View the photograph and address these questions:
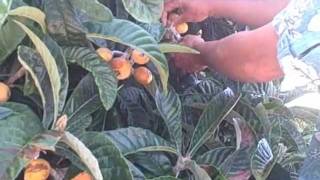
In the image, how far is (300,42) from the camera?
2.75 ft

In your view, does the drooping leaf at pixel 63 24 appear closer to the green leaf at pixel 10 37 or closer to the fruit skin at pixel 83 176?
the green leaf at pixel 10 37

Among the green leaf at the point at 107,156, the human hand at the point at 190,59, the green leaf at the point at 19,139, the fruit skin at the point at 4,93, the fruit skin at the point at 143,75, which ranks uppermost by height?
the fruit skin at the point at 4,93

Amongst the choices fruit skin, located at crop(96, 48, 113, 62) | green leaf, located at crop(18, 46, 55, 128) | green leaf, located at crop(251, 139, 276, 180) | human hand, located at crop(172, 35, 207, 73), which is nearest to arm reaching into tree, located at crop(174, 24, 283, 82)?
human hand, located at crop(172, 35, 207, 73)

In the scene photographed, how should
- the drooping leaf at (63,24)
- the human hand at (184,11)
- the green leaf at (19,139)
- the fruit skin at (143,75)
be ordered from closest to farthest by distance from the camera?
1. the green leaf at (19,139)
2. the drooping leaf at (63,24)
3. the fruit skin at (143,75)
4. the human hand at (184,11)

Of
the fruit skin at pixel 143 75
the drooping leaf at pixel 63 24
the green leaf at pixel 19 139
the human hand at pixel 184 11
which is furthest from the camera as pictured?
the human hand at pixel 184 11

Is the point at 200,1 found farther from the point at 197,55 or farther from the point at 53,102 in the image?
the point at 53,102

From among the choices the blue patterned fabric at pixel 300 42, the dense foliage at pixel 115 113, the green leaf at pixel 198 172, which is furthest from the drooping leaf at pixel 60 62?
the blue patterned fabric at pixel 300 42

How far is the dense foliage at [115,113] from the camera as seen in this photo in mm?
671

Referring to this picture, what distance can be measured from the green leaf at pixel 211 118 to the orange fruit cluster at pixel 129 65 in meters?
0.10

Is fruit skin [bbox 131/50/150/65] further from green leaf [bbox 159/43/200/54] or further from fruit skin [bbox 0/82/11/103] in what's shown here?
fruit skin [bbox 0/82/11/103]

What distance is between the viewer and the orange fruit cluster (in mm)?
768

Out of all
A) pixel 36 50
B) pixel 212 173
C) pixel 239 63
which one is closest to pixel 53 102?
pixel 36 50

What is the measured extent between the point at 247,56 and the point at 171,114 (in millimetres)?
170

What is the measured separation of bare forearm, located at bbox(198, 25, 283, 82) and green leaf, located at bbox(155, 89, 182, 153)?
0.15 m
